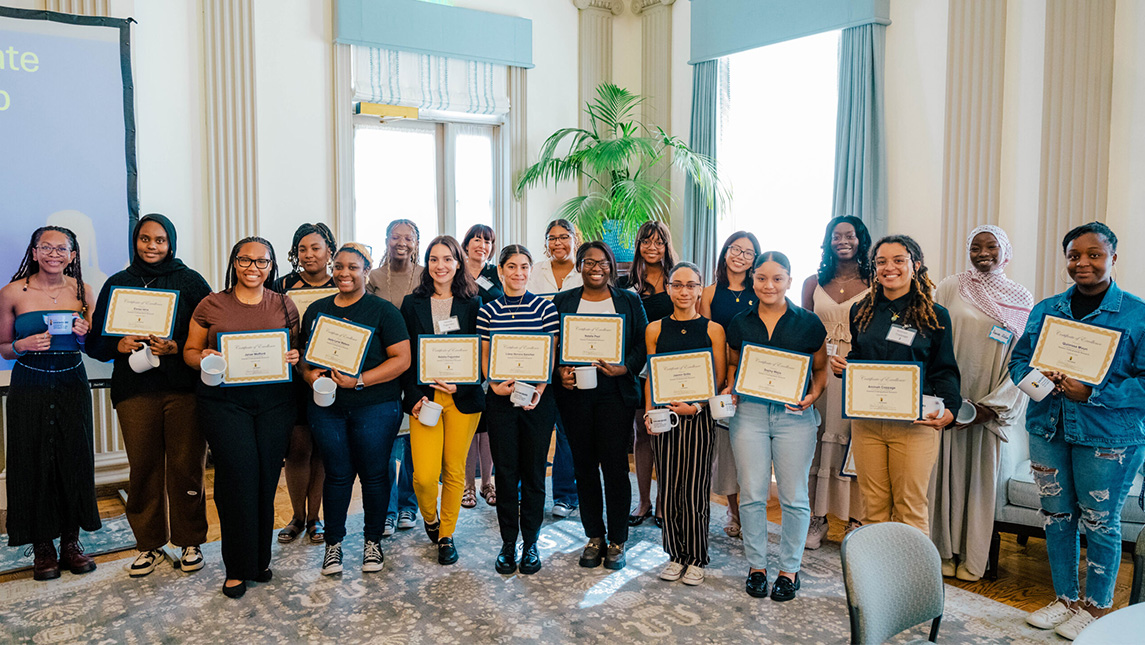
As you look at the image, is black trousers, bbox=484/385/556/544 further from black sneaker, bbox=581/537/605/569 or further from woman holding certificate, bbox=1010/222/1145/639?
woman holding certificate, bbox=1010/222/1145/639

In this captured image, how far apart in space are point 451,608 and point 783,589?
4.35ft

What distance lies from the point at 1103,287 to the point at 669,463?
67.4 inches

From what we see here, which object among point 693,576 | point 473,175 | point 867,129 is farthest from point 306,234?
point 867,129

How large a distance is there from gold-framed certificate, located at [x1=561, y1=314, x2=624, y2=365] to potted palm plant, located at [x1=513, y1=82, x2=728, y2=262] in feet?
9.62

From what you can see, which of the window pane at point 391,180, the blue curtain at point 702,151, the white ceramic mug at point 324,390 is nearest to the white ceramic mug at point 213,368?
the white ceramic mug at point 324,390

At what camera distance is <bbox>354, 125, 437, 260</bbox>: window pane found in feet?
20.5

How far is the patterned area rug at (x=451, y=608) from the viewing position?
9.72ft

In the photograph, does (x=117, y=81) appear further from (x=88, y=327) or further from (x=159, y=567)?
(x=159, y=567)

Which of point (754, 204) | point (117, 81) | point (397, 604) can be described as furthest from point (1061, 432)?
point (117, 81)

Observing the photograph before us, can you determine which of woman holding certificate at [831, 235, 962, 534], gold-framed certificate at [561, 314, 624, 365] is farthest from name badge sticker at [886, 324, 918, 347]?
gold-framed certificate at [561, 314, 624, 365]

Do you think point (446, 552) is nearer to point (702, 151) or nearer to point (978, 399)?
point (978, 399)

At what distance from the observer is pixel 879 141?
524 cm

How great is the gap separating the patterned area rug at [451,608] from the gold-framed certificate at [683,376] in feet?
2.70

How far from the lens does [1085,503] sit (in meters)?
2.88
